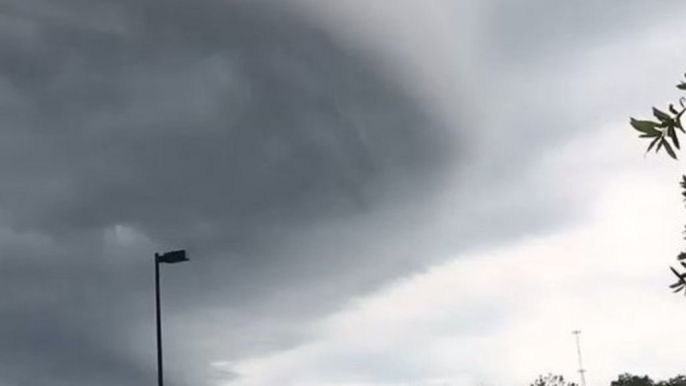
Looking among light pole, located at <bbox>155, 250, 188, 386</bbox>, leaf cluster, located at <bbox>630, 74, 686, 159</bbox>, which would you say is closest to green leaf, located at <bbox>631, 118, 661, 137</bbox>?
leaf cluster, located at <bbox>630, 74, 686, 159</bbox>

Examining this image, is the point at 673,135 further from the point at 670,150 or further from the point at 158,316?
the point at 158,316

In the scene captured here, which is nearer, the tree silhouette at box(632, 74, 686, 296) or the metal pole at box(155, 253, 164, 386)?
the tree silhouette at box(632, 74, 686, 296)

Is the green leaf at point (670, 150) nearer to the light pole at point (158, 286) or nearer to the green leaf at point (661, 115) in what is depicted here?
the green leaf at point (661, 115)

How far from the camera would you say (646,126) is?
288 centimetres

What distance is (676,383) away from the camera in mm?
88562

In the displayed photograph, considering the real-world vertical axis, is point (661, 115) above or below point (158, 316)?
below

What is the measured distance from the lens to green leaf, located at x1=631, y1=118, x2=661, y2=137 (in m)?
2.82

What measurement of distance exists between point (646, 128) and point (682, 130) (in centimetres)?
19

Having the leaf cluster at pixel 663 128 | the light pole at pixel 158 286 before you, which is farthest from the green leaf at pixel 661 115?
the light pole at pixel 158 286

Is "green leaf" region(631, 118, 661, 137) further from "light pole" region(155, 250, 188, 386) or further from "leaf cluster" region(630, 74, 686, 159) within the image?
"light pole" region(155, 250, 188, 386)

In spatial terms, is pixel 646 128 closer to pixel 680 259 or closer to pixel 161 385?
pixel 680 259

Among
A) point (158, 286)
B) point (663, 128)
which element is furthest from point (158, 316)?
point (663, 128)

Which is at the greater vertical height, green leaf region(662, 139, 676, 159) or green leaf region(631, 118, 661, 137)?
green leaf region(631, 118, 661, 137)

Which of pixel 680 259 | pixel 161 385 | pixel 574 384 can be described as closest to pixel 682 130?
pixel 680 259
